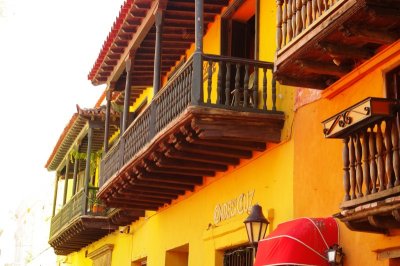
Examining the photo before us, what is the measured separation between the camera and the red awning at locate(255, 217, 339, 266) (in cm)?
814

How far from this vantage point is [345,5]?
23.8 ft

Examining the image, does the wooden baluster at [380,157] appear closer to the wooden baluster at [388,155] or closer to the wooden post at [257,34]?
the wooden baluster at [388,155]

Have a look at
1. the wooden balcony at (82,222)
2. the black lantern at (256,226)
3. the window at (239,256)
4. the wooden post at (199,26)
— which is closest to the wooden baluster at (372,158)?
the black lantern at (256,226)

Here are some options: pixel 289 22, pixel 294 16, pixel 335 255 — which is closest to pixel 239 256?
pixel 335 255

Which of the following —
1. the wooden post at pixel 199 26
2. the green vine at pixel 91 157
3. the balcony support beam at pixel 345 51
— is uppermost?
the green vine at pixel 91 157

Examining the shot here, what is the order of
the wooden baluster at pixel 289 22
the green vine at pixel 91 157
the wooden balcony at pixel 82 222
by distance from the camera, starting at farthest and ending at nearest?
the green vine at pixel 91 157
the wooden balcony at pixel 82 222
the wooden baluster at pixel 289 22

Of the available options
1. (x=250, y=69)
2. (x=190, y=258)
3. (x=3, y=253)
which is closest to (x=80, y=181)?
(x=190, y=258)

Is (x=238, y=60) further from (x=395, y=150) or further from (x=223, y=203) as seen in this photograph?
(x=395, y=150)

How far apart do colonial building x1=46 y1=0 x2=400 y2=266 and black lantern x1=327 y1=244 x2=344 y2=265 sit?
93mm

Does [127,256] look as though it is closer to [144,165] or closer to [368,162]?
[144,165]

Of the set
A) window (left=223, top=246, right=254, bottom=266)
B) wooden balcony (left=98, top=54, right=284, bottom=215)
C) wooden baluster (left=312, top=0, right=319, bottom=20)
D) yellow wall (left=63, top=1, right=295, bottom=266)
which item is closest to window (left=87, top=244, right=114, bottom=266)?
yellow wall (left=63, top=1, right=295, bottom=266)

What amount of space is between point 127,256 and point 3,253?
39100 millimetres

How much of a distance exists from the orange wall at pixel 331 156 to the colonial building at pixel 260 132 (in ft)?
0.06

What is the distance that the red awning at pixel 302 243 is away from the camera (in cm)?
814
